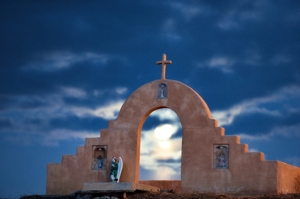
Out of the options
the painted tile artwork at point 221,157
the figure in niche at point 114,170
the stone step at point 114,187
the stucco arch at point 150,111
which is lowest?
the stone step at point 114,187

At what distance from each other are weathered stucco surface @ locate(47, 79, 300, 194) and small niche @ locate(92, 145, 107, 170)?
16 centimetres

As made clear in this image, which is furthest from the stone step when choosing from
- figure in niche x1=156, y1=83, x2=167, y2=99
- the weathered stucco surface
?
figure in niche x1=156, y1=83, x2=167, y2=99

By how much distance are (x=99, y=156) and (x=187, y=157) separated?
3.96 meters

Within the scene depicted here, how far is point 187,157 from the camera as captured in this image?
28.5 meters

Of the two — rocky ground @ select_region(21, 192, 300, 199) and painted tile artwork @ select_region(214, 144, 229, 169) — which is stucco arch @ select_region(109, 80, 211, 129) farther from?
rocky ground @ select_region(21, 192, 300, 199)

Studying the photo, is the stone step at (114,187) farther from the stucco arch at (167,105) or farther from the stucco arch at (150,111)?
the stucco arch at (167,105)

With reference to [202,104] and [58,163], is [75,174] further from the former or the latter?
[202,104]

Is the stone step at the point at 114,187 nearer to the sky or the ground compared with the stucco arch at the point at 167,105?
nearer to the ground

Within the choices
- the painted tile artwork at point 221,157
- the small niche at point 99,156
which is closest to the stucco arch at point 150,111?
the small niche at point 99,156

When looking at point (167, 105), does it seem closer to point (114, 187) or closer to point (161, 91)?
point (161, 91)

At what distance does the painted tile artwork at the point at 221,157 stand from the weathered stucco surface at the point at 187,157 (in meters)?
0.16

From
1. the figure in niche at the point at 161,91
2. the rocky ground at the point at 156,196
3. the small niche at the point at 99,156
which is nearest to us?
the rocky ground at the point at 156,196

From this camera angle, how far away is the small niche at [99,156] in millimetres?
30125

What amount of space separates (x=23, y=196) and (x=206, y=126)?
26.2 ft
